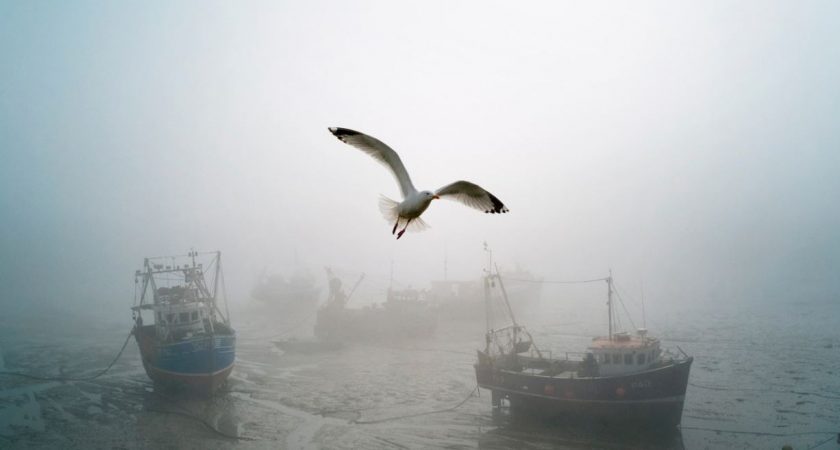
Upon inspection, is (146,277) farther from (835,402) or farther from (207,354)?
(835,402)

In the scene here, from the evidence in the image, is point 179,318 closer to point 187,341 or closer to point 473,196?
point 187,341

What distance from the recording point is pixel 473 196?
679 centimetres

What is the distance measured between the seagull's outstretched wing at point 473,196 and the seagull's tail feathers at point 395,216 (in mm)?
539

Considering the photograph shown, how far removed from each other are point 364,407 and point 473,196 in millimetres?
29779

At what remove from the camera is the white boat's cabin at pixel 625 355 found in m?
28.2

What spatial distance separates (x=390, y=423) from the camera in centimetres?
2923

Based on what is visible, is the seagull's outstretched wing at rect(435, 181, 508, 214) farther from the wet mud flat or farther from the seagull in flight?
the wet mud flat

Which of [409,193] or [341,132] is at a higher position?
[341,132]

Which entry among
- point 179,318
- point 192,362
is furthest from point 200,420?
point 179,318

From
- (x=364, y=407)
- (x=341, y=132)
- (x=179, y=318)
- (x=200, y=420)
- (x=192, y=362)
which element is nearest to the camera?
(x=341, y=132)

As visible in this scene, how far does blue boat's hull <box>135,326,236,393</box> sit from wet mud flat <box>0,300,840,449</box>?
130 cm

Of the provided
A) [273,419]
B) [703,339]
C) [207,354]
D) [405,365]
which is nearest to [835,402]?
[703,339]

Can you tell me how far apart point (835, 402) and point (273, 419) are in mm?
39567

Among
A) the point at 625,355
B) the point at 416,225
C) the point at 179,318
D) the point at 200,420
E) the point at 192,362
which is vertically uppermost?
the point at 416,225
